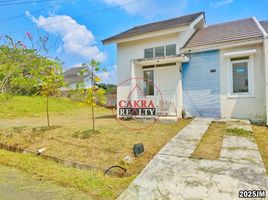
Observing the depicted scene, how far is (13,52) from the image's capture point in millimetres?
9672

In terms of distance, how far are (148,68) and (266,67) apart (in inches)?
246

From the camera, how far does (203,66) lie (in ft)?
39.1

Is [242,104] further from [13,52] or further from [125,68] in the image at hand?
[13,52]

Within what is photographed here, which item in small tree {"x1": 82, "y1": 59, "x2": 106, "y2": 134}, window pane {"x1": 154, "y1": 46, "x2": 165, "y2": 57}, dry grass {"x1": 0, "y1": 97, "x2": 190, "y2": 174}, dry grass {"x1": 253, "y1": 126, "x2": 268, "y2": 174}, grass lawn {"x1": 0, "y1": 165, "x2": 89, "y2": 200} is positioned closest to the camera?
grass lawn {"x1": 0, "y1": 165, "x2": 89, "y2": 200}

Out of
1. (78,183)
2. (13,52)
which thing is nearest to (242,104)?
(78,183)

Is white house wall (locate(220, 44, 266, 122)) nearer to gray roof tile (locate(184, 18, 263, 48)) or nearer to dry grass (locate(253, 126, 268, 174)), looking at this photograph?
gray roof tile (locate(184, 18, 263, 48))

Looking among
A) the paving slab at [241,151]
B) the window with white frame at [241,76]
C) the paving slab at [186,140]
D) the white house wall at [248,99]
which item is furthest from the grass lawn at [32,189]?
the window with white frame at [241,76]

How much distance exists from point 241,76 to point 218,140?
16.3ft

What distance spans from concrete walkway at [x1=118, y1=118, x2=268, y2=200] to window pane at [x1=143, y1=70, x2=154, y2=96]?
7.26 m

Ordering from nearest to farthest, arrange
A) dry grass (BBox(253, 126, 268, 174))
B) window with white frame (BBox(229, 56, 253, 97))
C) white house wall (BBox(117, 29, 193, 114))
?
Result: dry grass (BBox(253, 126, 268, 174)) → window with white frame (BBox(229, 56, 253, 97)) → white house wall (BBox(117, 29, 193, 114))

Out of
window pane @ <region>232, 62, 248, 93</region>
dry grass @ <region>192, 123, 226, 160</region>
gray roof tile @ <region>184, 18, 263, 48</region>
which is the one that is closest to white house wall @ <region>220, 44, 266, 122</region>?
window pane @ <region>232, 62, 248, 93</region>

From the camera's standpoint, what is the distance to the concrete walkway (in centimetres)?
426

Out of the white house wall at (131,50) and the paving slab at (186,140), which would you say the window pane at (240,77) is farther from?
the white house wall at (131,50)

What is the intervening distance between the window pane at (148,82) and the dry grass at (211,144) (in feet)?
15.0
